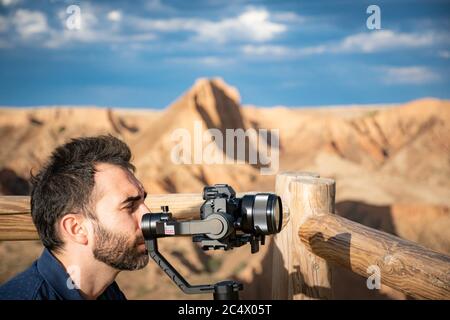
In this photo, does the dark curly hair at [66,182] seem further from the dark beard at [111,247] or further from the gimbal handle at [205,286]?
the gimbal handle at [205,286]

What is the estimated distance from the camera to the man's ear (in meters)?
2.21

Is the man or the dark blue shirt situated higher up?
the man

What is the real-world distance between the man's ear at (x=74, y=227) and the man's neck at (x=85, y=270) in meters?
0.06

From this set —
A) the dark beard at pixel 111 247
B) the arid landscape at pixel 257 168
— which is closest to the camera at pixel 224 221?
the dark beard at pixel 111 247

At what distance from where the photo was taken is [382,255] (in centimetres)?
245

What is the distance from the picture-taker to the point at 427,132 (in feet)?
55.3

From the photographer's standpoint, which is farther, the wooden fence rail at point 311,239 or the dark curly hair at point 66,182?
the wooden fence rail at point 311,239

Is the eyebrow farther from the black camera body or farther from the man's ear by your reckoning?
the black camera body

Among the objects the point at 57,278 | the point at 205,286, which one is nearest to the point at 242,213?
the point at 205,286

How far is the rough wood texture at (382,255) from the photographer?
7.09 ft

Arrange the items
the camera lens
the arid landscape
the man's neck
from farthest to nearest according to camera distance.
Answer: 1. the arid landscape
2. the man's neck
3. the camera lens

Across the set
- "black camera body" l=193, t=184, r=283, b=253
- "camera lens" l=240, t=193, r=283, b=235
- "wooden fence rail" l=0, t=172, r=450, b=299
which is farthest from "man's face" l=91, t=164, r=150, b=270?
"wooden fence rail" l=0, t=172, r=450, b=299

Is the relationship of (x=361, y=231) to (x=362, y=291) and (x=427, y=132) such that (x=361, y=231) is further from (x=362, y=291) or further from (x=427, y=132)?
(x=427, y=132)

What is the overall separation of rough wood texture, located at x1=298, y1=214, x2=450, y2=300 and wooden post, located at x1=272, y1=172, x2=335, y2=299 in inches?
2.0
